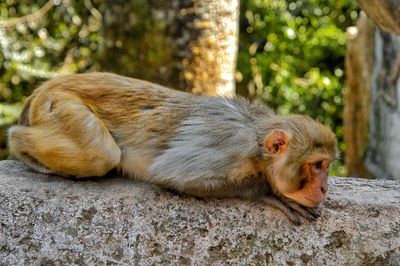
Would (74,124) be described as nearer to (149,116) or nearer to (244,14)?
(149,116)

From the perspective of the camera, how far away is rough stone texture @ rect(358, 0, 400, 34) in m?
6.07

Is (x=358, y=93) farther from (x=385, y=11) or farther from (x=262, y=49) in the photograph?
(x=385, y=11)

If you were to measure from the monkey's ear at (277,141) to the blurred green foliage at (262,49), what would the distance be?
691 cm

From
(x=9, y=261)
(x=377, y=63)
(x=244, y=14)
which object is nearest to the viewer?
(x=9, y=261)

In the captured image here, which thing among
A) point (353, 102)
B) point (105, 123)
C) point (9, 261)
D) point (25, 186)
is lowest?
point (353, 102)

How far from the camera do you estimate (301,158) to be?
14.6ft

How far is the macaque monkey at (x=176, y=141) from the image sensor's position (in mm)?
4480

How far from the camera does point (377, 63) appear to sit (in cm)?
1155

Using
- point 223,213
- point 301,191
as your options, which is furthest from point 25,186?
point 301,191

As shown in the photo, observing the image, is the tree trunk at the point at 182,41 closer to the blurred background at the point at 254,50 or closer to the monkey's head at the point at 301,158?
the blurred background at the point at 254,50

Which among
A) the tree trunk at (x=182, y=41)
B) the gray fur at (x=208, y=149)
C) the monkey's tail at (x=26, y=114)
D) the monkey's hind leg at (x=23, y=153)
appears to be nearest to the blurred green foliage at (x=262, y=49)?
the tree trunk at (x=182, y=41)

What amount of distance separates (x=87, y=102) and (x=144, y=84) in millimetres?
372

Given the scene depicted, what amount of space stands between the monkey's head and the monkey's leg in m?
0.91

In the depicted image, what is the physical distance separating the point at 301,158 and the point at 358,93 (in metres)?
7.67
